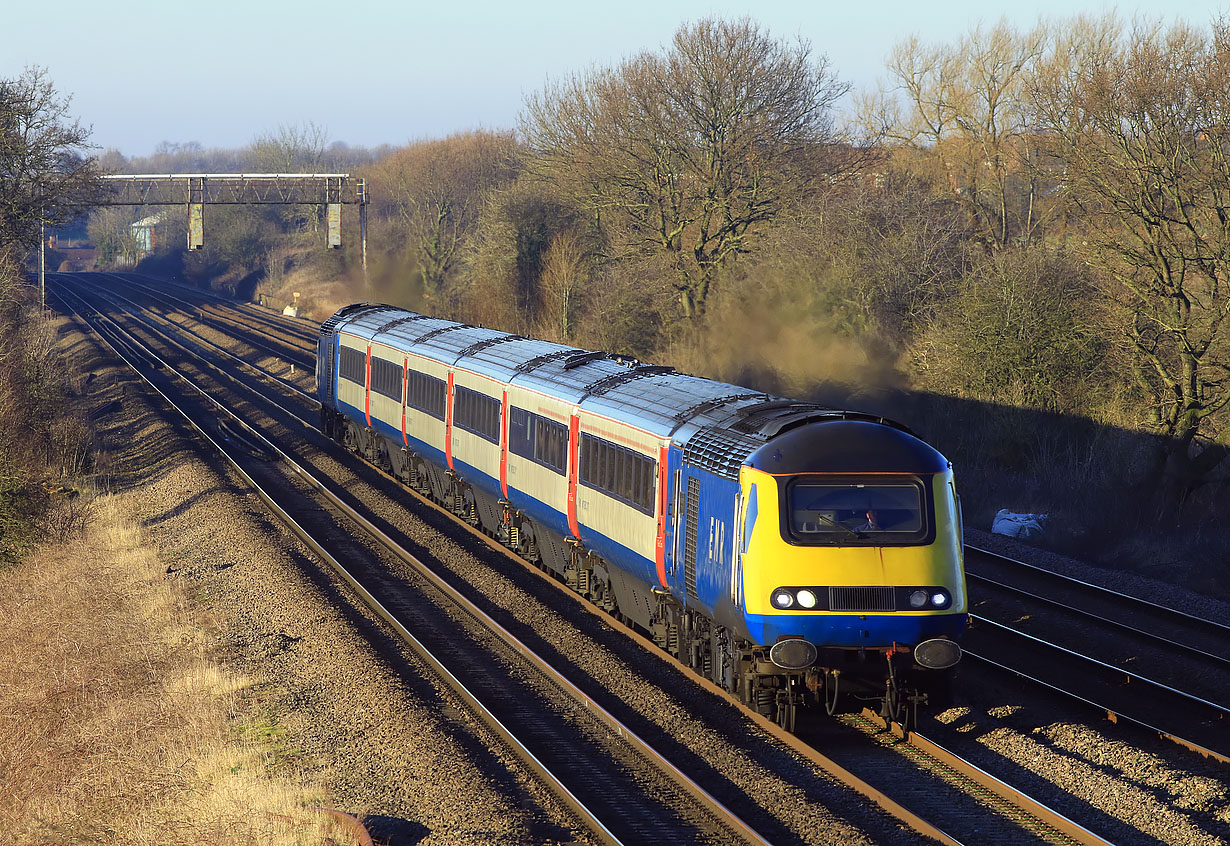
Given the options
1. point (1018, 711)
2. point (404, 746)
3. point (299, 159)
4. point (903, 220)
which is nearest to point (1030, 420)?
point (903, 220)

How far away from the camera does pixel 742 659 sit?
37.7ft

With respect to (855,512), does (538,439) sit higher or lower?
lower

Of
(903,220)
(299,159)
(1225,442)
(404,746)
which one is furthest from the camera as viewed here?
(299,159)

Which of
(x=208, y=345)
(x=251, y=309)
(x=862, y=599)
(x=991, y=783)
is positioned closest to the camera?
(x=991, y=783)

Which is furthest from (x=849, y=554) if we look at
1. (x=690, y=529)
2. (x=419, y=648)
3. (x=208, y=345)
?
Answer: (x=208, y=345)

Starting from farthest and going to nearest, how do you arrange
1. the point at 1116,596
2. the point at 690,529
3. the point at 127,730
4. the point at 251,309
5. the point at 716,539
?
the point at 251,309 → the point at 1116,596 → the point at 127,730 → the point at 690,529 → the point at 716,539

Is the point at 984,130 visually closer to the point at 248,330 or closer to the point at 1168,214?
the point at 1168,214

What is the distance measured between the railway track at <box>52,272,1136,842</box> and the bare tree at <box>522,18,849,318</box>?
27628 mm

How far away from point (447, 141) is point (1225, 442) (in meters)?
57.2

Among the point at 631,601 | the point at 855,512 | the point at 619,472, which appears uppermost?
the point at 855,512

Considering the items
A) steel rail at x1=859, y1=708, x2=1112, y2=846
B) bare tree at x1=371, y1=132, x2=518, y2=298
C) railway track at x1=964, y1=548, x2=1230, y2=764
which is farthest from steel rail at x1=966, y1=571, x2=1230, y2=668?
bare tree at x1=371, y1=132, x2=518, y2=298

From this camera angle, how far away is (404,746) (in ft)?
37.3

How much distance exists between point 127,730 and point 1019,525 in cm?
1514

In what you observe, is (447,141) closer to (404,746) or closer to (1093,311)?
(1093,311)
